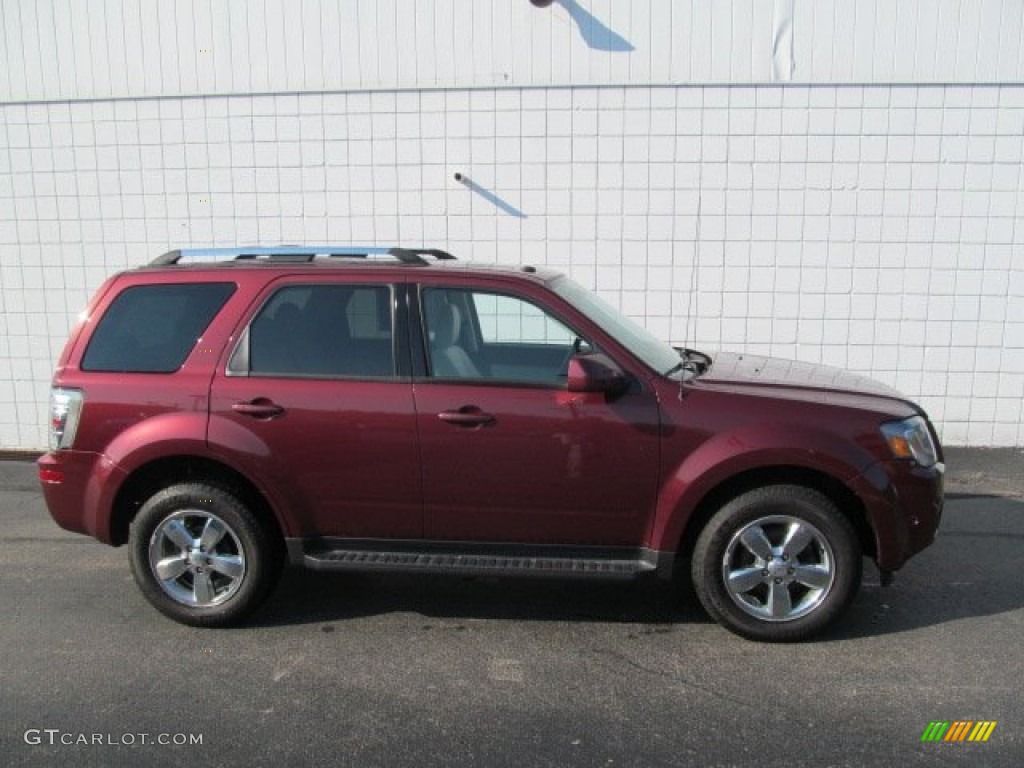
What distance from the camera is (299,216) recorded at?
7855 mm

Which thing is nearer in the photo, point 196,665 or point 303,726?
point 303,726

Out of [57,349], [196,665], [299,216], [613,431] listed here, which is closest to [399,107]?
[299,216]

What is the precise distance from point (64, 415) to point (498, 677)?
2.55 metres

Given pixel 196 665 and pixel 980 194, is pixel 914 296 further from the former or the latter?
pixel 196 665

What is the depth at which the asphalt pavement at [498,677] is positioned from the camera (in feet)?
10.5

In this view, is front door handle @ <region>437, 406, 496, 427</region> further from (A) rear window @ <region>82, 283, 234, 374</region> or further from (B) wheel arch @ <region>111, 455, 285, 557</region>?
(A) rear window @ <region>82, 283, 234, 374</region>

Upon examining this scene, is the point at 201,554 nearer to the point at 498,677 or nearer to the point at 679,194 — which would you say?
the point at 498,677

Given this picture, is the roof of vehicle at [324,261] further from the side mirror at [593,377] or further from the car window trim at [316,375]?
the side mirror at [593,377]

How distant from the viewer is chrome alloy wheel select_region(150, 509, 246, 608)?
423 cm

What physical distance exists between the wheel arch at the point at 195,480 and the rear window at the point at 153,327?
1.59 ft

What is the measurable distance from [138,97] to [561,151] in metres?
3.95

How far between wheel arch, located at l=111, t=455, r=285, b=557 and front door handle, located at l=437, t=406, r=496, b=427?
1043mm

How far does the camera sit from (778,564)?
3.95 meters

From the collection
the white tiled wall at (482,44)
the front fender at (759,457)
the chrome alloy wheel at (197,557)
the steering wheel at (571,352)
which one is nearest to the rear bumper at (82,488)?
the chrome alloy wheel at (197,557)
